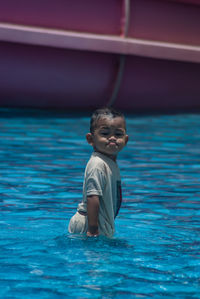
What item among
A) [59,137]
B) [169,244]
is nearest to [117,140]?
[169,244]

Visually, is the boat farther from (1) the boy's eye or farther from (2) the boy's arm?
(2) the boy's arm

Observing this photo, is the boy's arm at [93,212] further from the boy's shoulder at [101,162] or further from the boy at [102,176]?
the boy's shoulder at [101,162]

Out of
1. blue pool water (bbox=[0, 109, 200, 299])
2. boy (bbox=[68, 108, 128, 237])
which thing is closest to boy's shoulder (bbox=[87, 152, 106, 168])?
boy (bbox=[68, 108, 128, 237])

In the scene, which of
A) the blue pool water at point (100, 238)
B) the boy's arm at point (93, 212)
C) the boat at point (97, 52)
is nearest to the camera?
the blue pool water at point (100, 238)

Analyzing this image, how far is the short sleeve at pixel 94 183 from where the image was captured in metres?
4.00

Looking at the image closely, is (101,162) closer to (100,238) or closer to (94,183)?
(94,183)

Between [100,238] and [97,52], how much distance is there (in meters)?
8.26

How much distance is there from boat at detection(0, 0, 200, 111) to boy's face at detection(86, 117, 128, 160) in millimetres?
7140

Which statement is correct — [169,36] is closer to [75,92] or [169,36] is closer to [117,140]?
[75,92]

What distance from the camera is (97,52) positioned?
12062 millimetres

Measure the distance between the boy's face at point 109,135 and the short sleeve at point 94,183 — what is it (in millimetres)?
153

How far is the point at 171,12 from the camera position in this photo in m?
12.6

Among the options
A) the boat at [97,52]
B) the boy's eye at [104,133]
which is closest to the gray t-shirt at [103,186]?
the boy's eye at [104,133]

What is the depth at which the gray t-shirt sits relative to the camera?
158 inches
